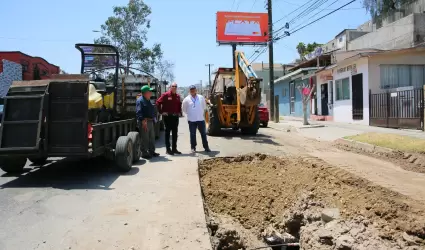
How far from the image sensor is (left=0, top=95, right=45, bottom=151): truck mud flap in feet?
20.9

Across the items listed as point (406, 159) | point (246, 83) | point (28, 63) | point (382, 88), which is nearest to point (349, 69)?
point (382, 88)

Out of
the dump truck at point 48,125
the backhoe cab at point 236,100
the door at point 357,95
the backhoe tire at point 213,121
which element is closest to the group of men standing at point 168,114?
the dump truck at point 48,125

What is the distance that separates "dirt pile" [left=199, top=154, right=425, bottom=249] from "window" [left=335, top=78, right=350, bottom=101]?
1417 cm

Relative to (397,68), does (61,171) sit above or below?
below

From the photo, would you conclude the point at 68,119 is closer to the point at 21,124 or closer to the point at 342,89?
the point at 21,124

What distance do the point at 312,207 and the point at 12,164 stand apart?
17.9 ft

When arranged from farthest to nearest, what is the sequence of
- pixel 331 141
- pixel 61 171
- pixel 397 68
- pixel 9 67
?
pixel 9 67 < pixel 397 68 < pixel 331 141 < pixel 61 171

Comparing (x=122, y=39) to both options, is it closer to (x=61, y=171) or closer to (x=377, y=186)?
(x=61, y=171)

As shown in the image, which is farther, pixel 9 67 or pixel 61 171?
pixel 9 67

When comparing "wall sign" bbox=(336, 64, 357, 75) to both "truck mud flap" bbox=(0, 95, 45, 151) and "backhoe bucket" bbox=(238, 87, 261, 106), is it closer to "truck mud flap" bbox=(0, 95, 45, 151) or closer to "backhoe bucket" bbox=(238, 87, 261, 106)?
"backhoe bucket" bbox=(238, 87, 261, 106)

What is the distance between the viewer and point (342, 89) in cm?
2142

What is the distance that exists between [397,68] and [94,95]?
15.5 meters

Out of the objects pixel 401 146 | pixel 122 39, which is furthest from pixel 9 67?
pixel 401 146

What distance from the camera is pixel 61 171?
7.52 m
